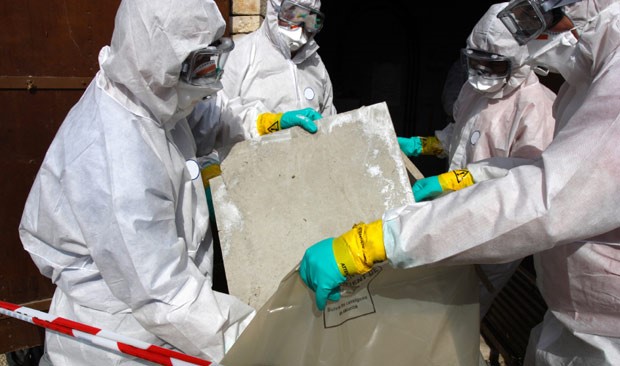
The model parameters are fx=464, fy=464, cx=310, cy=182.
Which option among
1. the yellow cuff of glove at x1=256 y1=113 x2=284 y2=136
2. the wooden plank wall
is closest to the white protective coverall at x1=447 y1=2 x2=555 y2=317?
the yellow cuff of glove at x1=256 y1=113 x2=284 y2=136

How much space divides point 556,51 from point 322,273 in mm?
1095

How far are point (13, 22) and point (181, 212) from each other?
1602 millimetres

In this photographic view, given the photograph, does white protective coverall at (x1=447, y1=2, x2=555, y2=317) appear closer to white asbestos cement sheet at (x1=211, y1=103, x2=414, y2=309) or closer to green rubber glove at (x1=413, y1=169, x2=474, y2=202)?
green rubber glove at (x1=413, y1=169, x2=474, y2=202)

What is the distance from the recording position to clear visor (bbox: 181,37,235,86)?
144cm

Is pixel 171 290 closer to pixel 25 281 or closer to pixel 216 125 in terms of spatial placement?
pixel 216 125

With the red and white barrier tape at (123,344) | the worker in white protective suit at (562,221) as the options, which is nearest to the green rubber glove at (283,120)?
the worker in white protective suit at (562,221)

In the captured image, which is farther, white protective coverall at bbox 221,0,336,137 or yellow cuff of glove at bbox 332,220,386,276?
white protective coverall at bbox 221,0,336,137

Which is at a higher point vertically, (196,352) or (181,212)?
(181,212)

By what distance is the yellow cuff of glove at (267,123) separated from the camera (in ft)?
7.27

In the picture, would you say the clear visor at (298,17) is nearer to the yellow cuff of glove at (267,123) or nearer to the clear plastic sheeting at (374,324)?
the yellow cuff of glove at (267,123)

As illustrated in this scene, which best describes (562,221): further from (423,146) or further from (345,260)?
(423,146)

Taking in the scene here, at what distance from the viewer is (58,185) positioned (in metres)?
1.43

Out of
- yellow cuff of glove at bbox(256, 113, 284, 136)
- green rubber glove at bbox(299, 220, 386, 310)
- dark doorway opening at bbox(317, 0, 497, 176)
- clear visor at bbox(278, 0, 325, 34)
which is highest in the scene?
clear visor at bbox(278, 0, 325, 34)

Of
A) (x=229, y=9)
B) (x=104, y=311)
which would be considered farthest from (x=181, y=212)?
(x=229, y=9)
